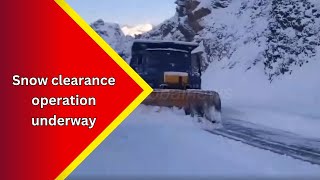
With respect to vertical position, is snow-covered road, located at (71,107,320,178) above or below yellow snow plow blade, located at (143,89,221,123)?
below

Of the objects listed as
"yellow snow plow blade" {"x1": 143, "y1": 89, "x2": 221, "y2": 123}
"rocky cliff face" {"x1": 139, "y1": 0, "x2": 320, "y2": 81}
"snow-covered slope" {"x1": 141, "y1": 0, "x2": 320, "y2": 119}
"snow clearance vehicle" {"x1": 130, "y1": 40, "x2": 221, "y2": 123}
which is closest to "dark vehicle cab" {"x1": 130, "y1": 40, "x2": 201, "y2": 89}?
"snow clearance vehicle" {"x1": 130, "y1": 40, "x2": 221, "y2": 123}

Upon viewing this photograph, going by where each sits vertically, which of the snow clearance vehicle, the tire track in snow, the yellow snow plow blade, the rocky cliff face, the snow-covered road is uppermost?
the rocky cliff face

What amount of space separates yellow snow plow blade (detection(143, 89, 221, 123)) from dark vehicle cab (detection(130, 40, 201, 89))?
1.53m

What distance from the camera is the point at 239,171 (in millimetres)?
5730

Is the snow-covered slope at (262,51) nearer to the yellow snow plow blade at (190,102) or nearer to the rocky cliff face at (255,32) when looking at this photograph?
the rocky cliff face at (255,32)

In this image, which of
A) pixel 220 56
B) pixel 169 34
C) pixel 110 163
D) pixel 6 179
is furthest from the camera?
pixel 169 34

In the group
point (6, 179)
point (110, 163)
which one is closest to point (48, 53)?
point (6, 179)

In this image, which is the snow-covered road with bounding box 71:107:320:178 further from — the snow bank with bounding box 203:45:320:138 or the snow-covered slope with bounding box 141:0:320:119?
the snow-covered slope with bounding box 141:0:320:119

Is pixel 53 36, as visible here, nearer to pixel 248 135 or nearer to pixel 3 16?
pixel 3 16

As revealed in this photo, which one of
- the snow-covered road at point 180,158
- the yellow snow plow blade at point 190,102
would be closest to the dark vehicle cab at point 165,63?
the yellow snow plow blade at point 190,102

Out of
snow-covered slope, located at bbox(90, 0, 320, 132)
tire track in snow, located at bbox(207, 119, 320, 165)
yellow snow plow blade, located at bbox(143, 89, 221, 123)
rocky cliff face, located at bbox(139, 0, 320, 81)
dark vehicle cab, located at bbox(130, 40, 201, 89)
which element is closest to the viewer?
tire track in snow, located at bbox(207, 119, 320, 165)

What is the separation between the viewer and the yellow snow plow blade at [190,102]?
11.2m

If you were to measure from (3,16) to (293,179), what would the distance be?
376 cm

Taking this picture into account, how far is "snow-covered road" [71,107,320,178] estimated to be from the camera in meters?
5.58
